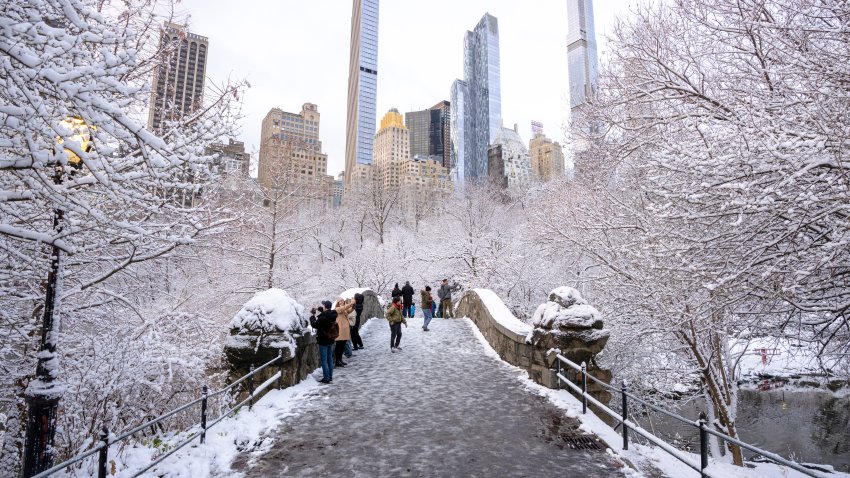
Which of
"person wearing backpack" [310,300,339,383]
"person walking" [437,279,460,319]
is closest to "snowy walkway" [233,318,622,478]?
"person wearing backpack" [310,300,339,383]

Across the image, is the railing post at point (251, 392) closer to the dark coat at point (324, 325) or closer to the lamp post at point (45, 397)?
the dark coat at point (324, 325)

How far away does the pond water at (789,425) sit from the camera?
18.2 m

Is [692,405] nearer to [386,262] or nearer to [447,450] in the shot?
[386,262]

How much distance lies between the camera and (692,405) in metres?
24.4

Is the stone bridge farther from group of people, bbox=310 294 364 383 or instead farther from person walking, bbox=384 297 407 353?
person walking, bbox=384 297 407 353

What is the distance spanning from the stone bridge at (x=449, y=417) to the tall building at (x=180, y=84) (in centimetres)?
465

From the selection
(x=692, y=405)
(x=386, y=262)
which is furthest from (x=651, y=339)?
(x=386, y=262)

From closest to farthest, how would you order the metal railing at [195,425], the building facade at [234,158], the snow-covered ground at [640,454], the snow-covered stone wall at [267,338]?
the metal railing at [195,425] < the snow-covered ground at [640,454] < the snow-covered stone wall at [267,338] < the building facade at [234,158]

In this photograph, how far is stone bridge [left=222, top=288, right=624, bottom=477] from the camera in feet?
16.9

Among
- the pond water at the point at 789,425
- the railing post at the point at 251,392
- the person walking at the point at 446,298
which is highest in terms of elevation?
the person walking at the point at 446,298

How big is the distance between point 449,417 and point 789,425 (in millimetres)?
23543

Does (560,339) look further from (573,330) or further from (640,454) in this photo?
(640,454)

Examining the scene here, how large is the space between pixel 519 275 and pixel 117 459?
2165 cm

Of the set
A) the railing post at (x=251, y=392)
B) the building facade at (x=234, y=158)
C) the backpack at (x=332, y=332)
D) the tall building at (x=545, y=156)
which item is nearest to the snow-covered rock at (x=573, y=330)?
the backpack at (x=332, y=332)
